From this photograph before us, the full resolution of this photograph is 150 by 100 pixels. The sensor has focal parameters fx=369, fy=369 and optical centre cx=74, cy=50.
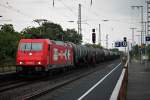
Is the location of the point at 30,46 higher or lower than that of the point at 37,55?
higher

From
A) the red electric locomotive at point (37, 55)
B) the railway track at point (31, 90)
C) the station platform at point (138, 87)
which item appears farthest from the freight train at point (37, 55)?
the station platform at point (138, 87)

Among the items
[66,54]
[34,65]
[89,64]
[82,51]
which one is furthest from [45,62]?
[89,64]

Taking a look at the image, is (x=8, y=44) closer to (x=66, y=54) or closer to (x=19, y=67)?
(x=66, y=54)

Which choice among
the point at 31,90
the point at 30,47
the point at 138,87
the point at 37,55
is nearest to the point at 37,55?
the point at 37,55

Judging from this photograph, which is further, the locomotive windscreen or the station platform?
the locomotive windscreen

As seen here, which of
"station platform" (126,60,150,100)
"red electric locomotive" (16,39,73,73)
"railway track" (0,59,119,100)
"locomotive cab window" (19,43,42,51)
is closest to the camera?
"station platform" (126,60,150,100)

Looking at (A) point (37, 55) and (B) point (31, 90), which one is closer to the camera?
(B) point (31, 90)

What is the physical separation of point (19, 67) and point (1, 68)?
12633 mm

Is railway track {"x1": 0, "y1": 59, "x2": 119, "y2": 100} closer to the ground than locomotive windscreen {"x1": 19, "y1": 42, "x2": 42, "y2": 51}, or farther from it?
closer to the ground

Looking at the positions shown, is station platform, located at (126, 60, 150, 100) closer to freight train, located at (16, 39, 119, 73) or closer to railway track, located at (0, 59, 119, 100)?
railway track, located at (0, 59, 119, 100)

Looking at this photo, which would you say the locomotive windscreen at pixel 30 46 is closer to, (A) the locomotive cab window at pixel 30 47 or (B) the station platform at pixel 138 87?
(A) the locomotive cab window at pixel 30 47

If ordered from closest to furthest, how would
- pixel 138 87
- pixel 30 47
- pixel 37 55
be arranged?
pixel 138 87 < pixel 37 55 < pixel 30 47

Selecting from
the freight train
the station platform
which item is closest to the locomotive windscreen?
the freight train

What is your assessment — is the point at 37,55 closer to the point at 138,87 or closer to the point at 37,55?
the point at 37,55
